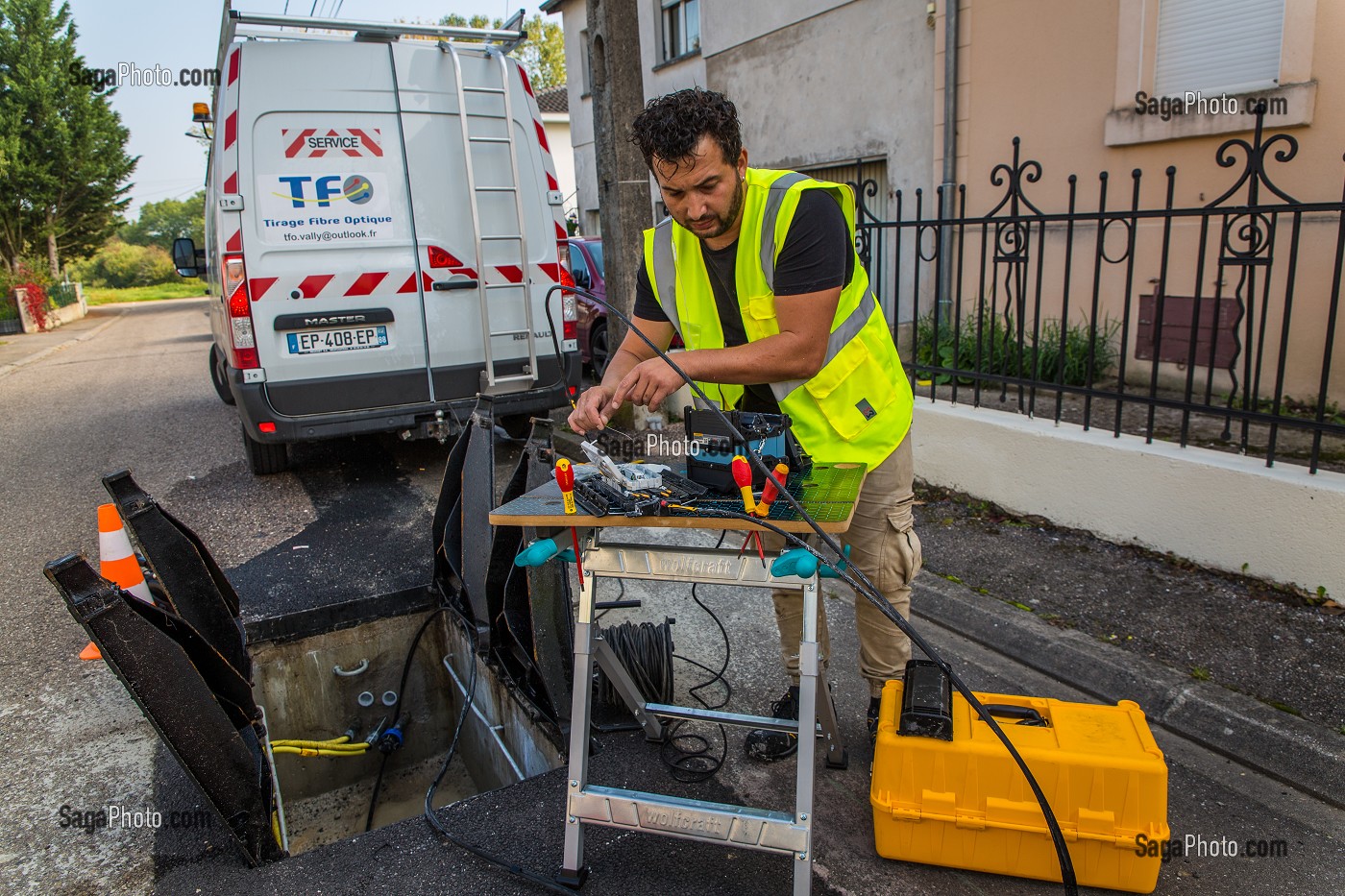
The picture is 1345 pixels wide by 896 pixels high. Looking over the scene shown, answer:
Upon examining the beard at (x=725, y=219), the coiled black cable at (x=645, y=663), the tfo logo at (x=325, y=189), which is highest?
the tfo logo at (x=325, y=189)

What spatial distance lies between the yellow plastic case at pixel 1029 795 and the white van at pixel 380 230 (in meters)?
3.29

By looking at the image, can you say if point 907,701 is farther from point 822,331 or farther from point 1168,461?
point 1168,461

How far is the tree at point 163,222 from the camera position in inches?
3573

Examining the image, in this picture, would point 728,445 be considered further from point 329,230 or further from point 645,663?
point 329,230

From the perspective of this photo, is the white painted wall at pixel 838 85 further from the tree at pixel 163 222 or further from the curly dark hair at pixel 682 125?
the tree at pixel 163 222

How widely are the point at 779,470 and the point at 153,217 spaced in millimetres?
115355

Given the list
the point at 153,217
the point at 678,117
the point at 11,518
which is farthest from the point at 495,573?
the point at 153,217

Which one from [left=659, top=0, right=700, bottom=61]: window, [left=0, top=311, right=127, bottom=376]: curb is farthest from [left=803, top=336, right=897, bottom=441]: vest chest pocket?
[left=0, top=311, right=127, bottom=376]: curb

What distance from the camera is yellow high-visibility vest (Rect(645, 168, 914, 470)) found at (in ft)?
7.77

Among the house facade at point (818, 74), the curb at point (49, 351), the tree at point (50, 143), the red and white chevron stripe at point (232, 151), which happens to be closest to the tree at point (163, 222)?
the tree at point (50, 143)

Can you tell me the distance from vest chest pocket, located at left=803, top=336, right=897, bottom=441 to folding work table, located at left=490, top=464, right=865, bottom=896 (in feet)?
0.51

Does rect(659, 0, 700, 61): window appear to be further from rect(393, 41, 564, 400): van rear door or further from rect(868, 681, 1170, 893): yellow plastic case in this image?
rect(868, 681, 1170, 893): yellow plastic case

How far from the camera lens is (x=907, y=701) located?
2.35 meters

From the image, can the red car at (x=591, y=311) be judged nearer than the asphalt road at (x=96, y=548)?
No
